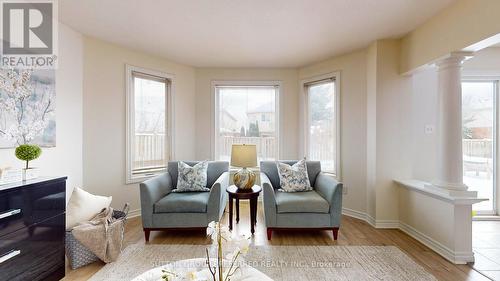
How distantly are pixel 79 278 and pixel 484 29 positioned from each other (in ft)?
13.8

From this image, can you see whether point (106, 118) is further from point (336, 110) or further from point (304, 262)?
point (336, 110)

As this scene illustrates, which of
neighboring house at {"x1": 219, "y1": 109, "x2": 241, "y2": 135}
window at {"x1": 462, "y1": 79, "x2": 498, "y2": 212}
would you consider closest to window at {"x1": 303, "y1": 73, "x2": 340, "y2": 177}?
neighboring house at {"x1": 219, "y1": 109, "x2": 241, "y2": 135}

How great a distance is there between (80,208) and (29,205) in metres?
0.57

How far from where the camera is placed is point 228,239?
1160 mm

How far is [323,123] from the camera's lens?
4.22m

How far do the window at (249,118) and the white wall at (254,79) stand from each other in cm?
15

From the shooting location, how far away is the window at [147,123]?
3.68 meters

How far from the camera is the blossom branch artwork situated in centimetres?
217

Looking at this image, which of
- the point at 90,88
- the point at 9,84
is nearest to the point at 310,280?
the point at 9,84

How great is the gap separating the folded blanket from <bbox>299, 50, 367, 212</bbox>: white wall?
10.5 feet

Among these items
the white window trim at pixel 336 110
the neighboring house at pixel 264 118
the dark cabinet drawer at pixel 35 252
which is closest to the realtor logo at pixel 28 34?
the dark cabinet drawer at pixel 35 252

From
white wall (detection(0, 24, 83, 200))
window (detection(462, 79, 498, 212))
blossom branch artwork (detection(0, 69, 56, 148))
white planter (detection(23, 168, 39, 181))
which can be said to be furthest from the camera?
window (detection(462, 79, 498, 212))

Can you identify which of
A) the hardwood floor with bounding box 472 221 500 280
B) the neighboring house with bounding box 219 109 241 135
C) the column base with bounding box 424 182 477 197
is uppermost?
the neighboring house with bounding box 219 109 241 135

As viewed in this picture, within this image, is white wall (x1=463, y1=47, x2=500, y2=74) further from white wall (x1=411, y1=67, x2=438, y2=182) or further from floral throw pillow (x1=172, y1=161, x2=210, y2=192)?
floral throw pillow (x1=172, y1=161, x2=210, y2=192)
